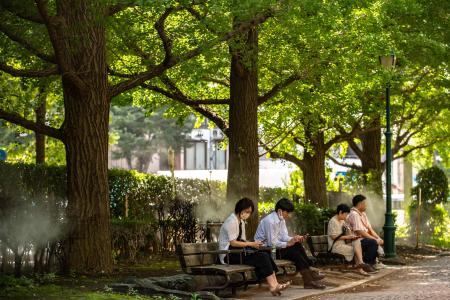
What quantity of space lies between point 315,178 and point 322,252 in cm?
1091

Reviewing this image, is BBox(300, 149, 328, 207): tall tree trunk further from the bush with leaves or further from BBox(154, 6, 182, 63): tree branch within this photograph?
BBox(154, 6, 182, 63): tree branch

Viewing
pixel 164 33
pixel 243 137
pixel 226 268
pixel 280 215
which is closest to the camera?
pixel 226 268

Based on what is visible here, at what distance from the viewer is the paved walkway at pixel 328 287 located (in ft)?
53.4

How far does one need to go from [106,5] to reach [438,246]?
59.1ft

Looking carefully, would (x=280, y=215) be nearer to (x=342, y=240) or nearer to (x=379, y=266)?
(x=342, y=240)

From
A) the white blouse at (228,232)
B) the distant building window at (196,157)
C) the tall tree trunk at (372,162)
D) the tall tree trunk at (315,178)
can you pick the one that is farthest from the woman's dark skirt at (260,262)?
the distant building window at (196,157)

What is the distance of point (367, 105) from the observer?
30938mm

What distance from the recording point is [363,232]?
21.4 metres

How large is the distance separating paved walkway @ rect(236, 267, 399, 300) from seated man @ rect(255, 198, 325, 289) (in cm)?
24

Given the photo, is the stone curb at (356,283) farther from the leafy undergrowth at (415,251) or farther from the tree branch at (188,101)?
the tree branch at (188,101)

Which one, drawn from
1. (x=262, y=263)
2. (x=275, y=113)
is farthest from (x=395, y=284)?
(x=275, y=113)

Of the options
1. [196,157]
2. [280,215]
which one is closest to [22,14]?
[280,215]

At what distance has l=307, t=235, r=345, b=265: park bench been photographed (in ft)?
69.9

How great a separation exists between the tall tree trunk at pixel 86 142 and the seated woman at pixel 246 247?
9.69ft
